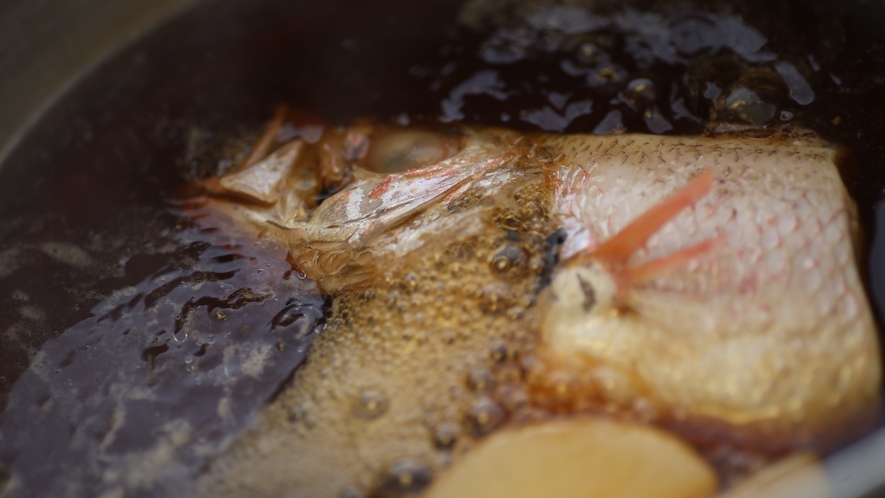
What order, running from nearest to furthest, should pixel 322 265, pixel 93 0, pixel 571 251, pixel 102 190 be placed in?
pixel 571 251 → pixel 322 265 → pixel 102 190 → pixel 93 0

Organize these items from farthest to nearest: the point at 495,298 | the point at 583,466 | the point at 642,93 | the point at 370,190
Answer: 1. the point at 642,93
2. the point at 370,190
3. the point at 495,298
4. the point at 583,466

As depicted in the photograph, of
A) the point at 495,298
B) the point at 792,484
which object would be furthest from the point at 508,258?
the point at 792,484

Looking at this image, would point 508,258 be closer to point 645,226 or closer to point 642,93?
point 645,226

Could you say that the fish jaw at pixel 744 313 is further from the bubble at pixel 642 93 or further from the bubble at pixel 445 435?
the bubble at pixel 642 93

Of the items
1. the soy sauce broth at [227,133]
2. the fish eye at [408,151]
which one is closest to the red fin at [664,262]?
the soy sauce broth at [227,133]

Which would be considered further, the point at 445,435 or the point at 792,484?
the point at 445,435

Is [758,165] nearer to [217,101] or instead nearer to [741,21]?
[741,21]

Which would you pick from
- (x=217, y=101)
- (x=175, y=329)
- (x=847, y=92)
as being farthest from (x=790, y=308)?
(x=217, y=101)
